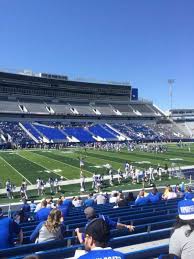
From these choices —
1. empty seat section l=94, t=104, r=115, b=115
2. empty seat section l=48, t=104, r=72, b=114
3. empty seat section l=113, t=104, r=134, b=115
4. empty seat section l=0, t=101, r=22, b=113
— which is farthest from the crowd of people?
empty seat section l=113, t=104, r=134, b=115

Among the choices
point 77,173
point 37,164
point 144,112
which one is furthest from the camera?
point 144,112

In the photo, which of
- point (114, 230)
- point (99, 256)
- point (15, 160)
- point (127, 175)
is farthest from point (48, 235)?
point (15, 160)

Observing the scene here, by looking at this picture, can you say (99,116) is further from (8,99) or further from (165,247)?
(165,247)

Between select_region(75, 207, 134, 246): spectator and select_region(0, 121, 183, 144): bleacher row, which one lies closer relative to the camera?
select_region(75, 207, 134, 246): spectator

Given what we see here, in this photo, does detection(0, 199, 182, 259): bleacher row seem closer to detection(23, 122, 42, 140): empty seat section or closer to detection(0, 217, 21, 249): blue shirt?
detection(0, 217, 21, 249): blue shirt

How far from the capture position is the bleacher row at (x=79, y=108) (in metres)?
82.3

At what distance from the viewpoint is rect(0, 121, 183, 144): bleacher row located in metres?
67.4

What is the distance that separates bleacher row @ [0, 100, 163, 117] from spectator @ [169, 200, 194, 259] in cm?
7660

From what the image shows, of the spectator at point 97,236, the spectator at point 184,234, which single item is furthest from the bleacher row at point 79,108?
the spectator at point 97,236

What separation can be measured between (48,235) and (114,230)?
1.12 metres

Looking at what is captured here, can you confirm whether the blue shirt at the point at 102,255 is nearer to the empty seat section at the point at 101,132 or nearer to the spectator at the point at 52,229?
the spectator at the point at 52,229

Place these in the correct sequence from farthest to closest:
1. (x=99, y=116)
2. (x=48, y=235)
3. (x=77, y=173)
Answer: (x=99, y=116) → (x=77, y=173) → (x=48, y=235)

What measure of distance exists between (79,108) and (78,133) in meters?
19.0

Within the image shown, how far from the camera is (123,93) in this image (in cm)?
10725
